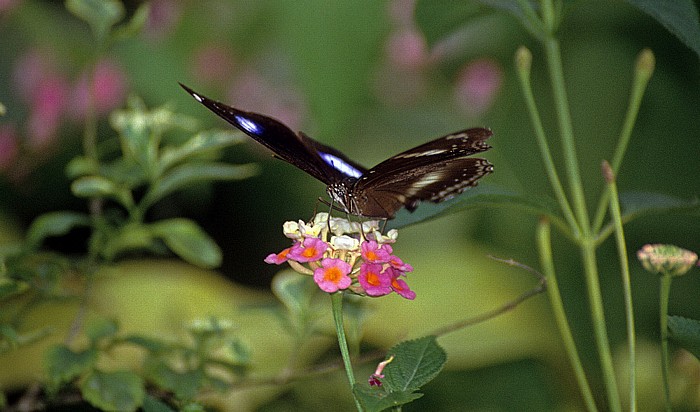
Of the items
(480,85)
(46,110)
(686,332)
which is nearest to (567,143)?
(686,332)

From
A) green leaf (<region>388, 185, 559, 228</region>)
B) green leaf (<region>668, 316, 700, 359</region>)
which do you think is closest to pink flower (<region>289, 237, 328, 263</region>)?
green leaf (<region>388, 185, 559, 228</region>)

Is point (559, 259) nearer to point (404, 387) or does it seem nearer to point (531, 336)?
point (531, 336)

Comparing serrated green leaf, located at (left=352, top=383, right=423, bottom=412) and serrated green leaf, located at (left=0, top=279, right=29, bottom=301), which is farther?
serrated green leaf, located at (left=0, top=279, right=29, bottom=301)

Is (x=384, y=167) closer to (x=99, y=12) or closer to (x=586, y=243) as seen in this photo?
(x=586, y=243)

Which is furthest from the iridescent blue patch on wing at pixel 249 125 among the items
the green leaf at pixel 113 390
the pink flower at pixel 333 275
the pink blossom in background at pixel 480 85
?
the pink blossom in background at pixel 480 85

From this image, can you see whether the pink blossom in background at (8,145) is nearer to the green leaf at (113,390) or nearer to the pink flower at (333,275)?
the green leaf at (113,390)

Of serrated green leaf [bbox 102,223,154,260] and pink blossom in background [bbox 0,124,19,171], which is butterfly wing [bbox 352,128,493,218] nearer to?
serrated green leaf [bbox 102,223,154,260]
